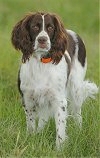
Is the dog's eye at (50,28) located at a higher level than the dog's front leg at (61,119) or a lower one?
higher

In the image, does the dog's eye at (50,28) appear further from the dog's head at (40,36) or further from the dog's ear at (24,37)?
the dog's ear at (24,37)

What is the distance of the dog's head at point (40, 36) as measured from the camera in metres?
6.91

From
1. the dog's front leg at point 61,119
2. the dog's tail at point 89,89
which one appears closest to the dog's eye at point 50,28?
the dog's front leg at point 61,119

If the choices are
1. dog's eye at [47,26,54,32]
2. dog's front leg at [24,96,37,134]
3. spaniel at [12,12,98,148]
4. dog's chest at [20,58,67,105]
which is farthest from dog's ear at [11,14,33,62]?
dog's front leg at [24,96,37,134]

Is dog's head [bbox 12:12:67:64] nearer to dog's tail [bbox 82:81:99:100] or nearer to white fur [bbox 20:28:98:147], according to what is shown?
white fur [bbox 20:28:98:147]

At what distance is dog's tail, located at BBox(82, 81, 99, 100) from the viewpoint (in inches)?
333

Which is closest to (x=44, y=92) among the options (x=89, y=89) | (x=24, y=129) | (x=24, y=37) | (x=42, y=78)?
(x=42, y=78)

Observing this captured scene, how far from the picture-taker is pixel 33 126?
755 centimetres

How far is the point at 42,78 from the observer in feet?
23.7

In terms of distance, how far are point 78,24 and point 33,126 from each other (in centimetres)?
709

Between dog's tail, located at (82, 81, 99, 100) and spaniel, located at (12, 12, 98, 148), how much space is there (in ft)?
2.99

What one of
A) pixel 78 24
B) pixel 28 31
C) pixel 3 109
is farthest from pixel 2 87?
pixel 78 24

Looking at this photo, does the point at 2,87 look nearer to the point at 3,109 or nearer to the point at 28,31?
the point at 3,109

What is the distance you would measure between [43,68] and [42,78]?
10 centimetres
